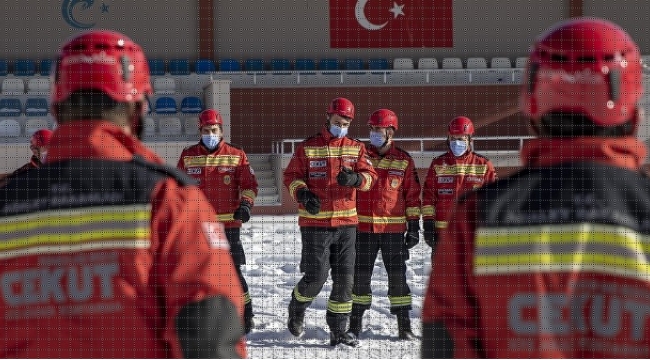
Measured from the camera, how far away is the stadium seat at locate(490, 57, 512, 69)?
993 inches

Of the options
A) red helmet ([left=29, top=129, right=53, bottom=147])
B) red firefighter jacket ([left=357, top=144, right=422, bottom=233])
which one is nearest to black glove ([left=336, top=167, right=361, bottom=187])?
red firefighter jacket ([left=357, top=144, right=422, bottom=233])

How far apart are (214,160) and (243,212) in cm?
57

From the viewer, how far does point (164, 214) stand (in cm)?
210

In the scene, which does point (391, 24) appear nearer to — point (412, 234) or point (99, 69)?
point (412, 234)

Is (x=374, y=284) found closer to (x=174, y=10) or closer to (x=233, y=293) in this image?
(x=233, y=293)

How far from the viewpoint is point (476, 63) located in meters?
25.0

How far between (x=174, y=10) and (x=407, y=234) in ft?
61.1

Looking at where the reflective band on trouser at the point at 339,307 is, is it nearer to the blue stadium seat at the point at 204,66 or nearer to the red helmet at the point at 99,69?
the red helmet at the point at 99,69

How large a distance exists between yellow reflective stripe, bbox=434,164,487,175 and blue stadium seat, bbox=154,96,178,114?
51.4ft

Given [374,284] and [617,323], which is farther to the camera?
[374,284]

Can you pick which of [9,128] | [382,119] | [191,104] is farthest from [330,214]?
[191,104]

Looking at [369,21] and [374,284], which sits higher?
[369,21]

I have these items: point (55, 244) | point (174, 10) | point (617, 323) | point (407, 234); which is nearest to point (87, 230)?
point (55, 244)

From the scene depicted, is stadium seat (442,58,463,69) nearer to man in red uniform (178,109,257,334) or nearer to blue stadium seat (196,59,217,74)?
blue stadium seat (196,59,217,74)
